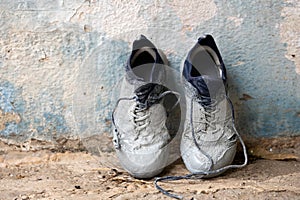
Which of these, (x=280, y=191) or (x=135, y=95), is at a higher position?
(x=135, y=95)

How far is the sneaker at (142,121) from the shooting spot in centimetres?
127

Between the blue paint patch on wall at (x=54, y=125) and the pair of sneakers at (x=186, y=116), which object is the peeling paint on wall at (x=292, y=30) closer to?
the pair of sneakers at (x=186, y=116)

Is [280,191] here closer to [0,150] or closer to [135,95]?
[135,95]

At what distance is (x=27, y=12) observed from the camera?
1.38 m

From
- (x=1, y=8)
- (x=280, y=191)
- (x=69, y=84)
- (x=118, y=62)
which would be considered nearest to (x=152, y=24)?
(x=118, y=62)

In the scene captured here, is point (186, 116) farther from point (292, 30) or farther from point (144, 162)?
point (292, 30)

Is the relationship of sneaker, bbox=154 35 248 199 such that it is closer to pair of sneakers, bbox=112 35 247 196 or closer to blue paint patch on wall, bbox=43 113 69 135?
pair of sneakers, bbox=112 35 247 196

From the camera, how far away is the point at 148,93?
1.27 metres

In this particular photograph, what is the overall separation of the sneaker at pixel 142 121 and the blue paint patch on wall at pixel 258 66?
17 centimetres

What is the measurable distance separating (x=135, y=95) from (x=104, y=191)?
24 cm

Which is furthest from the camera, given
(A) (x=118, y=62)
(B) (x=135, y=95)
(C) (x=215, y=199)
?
(A) (x=118, y=62)

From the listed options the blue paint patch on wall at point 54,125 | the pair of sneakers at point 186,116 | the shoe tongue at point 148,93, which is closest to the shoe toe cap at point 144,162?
the pair of sneakers at point 186,116

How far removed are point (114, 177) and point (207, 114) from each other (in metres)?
0.29

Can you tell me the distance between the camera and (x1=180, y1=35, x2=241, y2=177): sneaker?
1258 millimetres
